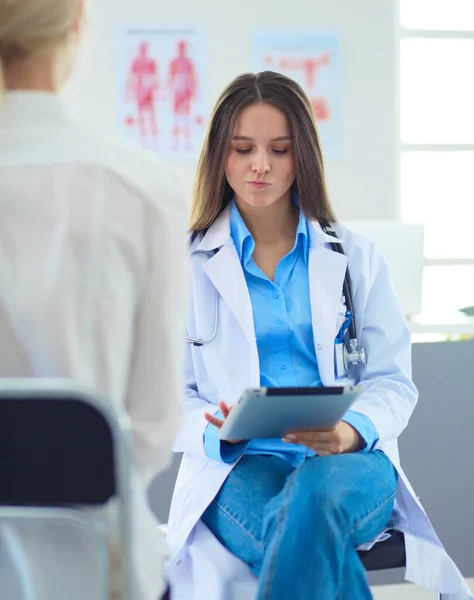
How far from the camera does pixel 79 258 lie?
962 millimetres

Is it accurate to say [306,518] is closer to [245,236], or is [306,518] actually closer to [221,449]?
[221,449]

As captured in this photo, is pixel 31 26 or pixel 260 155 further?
pixel 260 155

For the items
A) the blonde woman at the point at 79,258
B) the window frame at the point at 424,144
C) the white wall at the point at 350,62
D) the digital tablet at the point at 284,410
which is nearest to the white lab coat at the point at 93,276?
the blonde woman at the point at 79,258

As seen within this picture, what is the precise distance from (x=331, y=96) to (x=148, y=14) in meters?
1.00

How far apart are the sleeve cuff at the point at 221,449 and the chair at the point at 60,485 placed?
0.65 metres

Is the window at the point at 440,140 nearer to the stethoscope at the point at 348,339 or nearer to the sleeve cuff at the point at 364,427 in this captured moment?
the stethoscope at the point at 348,339

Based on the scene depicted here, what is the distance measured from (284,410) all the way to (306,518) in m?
0.19

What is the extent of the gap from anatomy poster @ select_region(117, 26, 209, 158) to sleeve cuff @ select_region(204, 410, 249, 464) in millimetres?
2819

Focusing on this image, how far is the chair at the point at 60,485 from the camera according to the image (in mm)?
938

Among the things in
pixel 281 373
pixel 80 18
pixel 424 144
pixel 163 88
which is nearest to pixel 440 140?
pixel 424 144

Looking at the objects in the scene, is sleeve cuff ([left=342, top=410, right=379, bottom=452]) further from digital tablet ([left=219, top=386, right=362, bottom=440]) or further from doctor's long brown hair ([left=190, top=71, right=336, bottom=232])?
doctor's long brown hair ([left=190, top=71, right=336, bottom=232])

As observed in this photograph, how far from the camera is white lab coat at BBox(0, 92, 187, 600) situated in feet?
3.13

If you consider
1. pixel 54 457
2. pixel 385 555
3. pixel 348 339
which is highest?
pixel 54 457

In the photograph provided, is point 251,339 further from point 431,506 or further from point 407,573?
point 431,506
